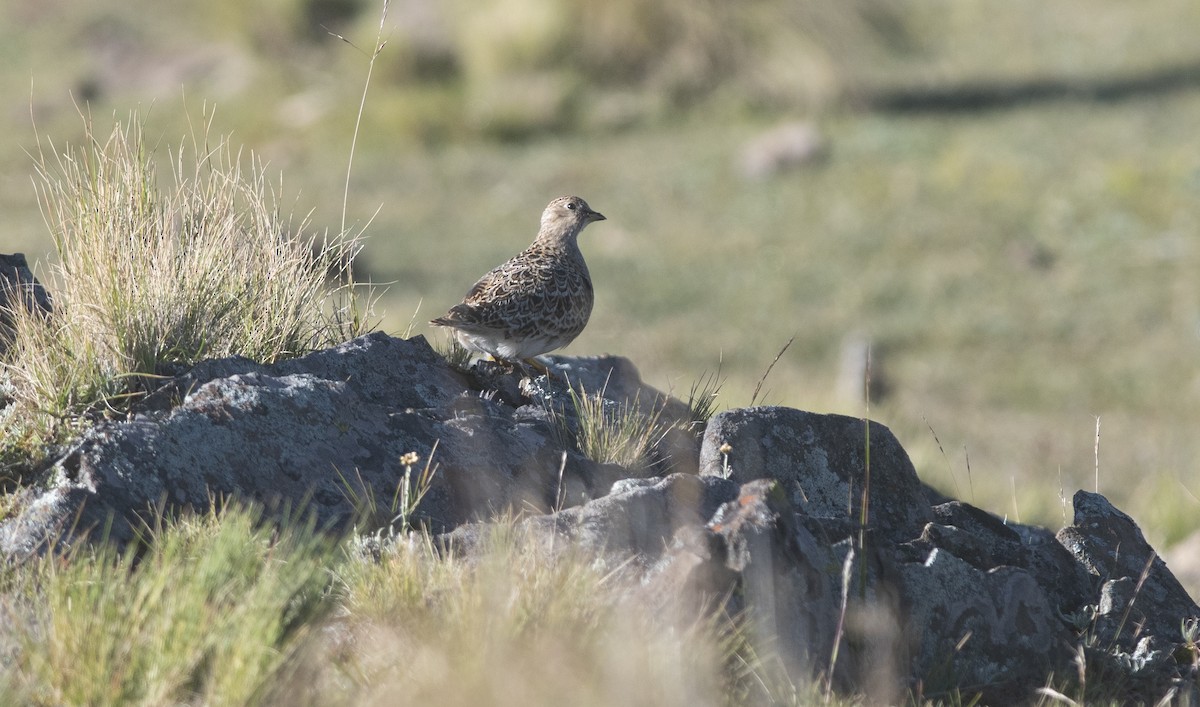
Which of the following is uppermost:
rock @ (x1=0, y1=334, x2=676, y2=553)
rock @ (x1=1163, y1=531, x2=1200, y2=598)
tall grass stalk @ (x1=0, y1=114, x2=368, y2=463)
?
tall grass stalk @ (x1=0, y1=114, x2=368, y2=463)

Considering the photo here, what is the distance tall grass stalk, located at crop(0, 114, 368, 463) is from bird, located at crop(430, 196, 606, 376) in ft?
2.27

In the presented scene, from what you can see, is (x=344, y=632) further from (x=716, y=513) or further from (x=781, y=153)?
(x=781, y=153)

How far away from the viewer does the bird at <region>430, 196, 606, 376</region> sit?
609 centimetres

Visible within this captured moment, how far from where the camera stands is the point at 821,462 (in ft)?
16.9

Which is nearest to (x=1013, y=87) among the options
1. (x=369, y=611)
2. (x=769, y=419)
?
(x=769, y=419)

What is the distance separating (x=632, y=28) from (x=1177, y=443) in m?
A: 15.2

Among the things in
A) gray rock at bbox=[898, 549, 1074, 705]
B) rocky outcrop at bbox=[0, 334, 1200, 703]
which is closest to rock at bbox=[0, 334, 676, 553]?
rocky outcrop at bbox=[0, 334, 1200, 703]

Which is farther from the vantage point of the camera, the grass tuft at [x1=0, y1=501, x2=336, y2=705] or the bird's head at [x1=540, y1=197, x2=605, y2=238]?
the bird's head at [x1=540, y1=197, x2=605, y2=238]

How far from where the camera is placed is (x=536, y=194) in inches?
842

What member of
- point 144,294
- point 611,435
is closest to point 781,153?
point 611,435

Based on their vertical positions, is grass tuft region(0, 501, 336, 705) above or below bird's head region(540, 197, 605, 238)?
below

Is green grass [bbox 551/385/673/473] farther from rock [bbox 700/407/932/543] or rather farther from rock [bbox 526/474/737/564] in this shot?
rock [bbox 526/474/737/564]

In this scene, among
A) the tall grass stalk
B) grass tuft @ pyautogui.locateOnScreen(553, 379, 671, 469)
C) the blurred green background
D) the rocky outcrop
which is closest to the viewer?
the rocky outcrop

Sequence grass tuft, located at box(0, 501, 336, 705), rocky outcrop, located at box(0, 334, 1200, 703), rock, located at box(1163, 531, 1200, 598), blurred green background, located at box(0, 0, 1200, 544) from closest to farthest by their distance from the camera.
→ grass tuft, located at box(0, 501, 336, 705) < rocky outcrop, located at box(0, 334, 1200, 703) < rock, located at box(1163, 531, 1200, 598) < blurred green background, located at box(0, 0, 1200, 544)
